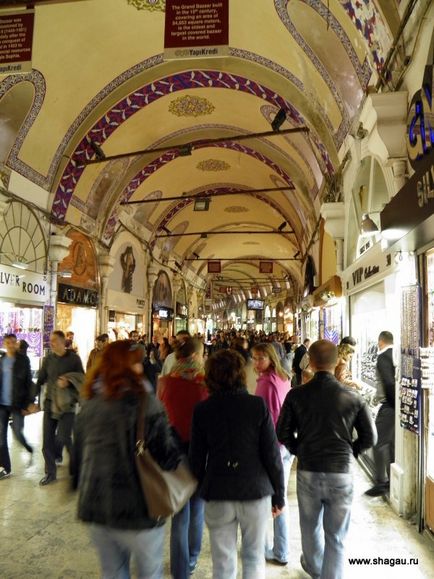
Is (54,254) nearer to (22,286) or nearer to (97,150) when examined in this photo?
(22,286)

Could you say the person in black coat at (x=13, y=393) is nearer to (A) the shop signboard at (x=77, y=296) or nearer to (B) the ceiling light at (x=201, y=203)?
(A) the shop signboard at (x=77, y=296)

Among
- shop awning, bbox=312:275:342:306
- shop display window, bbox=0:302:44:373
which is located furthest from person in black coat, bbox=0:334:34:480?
shop awning, bbox=312:275:342:306

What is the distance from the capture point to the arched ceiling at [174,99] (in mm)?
6105

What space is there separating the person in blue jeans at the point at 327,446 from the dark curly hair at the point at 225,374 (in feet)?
1.57

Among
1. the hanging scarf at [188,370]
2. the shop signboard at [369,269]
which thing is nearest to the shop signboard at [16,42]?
the hanging scarf at [188,370]

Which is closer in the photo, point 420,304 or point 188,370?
point 188,370

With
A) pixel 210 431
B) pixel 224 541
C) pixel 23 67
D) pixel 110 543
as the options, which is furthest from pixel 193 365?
pixel 23 67

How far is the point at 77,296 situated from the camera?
11359mm

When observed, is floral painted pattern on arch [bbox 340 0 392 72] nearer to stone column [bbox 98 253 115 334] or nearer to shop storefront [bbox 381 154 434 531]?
shop storefront [bbox 381 154 434 531]

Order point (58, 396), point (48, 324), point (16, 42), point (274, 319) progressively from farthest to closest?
point (274, 319), point (48, 324), point (16, 42), point (58, 396)

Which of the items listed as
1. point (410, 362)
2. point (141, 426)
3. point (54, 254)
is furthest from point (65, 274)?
point (141, 426)

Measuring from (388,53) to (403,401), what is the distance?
3181 mm

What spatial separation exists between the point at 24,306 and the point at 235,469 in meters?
8.26
